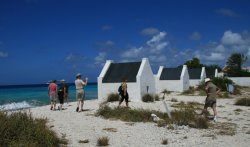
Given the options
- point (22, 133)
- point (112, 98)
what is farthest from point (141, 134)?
point (112, 98)

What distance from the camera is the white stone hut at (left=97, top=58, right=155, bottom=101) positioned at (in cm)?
2444

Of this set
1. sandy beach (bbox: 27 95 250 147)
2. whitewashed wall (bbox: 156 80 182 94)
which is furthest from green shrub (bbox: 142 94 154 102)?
whitewashed wall (bbox: 156 80 182 94)

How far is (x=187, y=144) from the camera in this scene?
30.0 ft

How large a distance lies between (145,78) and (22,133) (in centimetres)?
1789

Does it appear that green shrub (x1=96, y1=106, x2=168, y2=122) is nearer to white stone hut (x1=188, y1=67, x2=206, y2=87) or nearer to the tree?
white stone hut (x1=188, y1=67, x2=206, y2=87)

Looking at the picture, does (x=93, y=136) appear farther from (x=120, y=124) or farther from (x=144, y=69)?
(x=144, y=69)

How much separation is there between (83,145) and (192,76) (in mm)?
43527

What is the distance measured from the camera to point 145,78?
2541 centimetres

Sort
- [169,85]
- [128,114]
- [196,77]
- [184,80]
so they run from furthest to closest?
1. [196,77]
2. [169,85]
3. [184,80]
4. [128,114]

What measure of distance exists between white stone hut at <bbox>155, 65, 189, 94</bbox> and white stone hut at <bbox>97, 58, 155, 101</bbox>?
562 inches

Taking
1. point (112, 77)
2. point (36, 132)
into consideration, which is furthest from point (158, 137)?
point (112, 77)

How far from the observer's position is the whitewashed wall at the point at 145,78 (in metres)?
24.6

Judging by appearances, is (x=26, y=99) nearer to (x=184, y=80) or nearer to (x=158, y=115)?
(x=184, y=80)

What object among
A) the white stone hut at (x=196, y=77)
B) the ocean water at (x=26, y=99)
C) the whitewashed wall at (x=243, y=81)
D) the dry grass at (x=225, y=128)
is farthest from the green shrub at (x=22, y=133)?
the whitewashed wall at (x=243, y=81)
